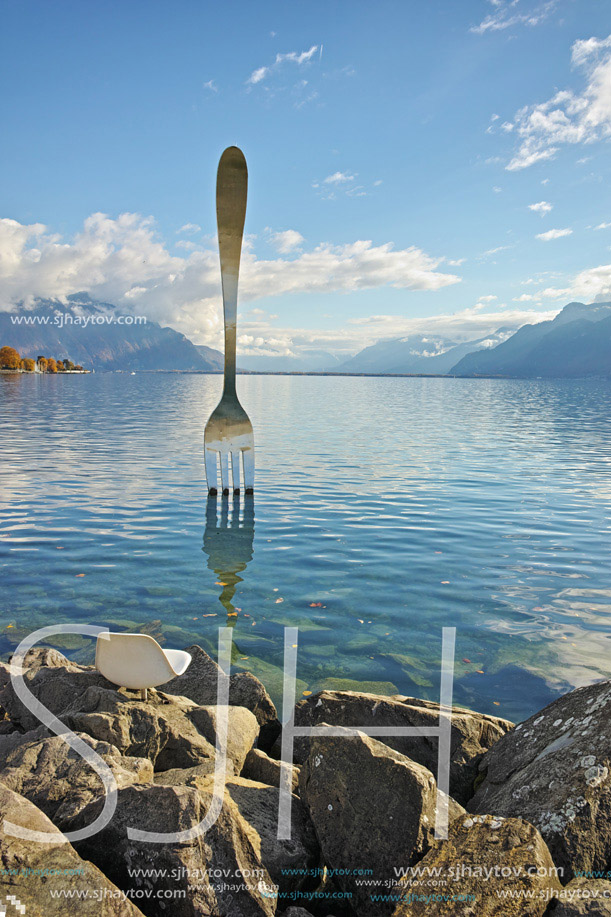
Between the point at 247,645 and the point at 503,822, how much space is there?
6.12 m

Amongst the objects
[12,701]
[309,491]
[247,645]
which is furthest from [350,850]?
[309,491]

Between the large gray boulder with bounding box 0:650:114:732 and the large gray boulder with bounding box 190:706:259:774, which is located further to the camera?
the large gray boulder with bounding box 0:650:114:732

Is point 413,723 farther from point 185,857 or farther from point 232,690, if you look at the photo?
point 185,857

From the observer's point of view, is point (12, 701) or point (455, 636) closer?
point (12, 701)

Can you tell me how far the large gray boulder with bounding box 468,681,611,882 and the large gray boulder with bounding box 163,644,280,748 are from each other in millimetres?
2451

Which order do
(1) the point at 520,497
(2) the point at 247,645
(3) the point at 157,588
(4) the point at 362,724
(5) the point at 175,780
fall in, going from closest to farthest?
(5) the point at 175,780
(4) the point at 362,724
(2) the point at 247,645
(3) the point at 157,588
(1) the point at 520,497

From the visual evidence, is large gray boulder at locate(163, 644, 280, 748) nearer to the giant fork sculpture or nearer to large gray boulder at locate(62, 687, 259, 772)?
large gray boulder at locate(62, 687, 259, 772)

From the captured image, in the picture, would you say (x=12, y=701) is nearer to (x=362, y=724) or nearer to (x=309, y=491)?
(x=362, y=724)

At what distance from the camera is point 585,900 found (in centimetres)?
347

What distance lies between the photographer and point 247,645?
966 centimetres

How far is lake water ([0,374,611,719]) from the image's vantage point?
369 inches

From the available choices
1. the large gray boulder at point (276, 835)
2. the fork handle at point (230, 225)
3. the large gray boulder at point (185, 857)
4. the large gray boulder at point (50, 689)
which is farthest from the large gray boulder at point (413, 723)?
the fork handle at point (230, 225)

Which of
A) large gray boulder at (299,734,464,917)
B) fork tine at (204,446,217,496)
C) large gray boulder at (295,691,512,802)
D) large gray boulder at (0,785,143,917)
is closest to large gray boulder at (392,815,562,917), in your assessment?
large gray boulder at (299,734,464,917)

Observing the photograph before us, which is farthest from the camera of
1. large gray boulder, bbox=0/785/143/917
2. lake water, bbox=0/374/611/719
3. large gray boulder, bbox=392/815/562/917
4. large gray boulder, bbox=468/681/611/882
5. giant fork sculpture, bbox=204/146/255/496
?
giant fork sculpture, bbox=204/146/255/496
